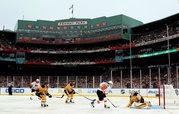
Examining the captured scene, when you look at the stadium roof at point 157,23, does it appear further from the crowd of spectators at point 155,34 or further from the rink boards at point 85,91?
the rink boards at point 85,91

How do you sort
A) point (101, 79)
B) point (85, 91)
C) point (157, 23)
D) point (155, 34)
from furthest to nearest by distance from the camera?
point (157, 23) < point (155, 34) < point (101, 79) < point (85, 91)

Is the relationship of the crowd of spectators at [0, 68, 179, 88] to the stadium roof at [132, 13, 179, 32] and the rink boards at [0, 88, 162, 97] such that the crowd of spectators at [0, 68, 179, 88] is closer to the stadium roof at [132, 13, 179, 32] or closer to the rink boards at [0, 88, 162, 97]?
the stadium roof at [132, 13, 179, 32]

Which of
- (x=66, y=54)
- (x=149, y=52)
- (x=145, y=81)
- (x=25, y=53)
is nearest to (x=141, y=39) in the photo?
(x=149, y=52)

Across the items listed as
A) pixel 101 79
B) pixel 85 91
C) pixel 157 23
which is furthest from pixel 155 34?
pixel 85 91

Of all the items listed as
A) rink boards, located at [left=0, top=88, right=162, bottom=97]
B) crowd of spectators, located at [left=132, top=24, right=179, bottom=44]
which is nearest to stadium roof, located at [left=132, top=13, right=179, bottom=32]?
crowd of spectators, located at [left=132, top=24, right=179, bottom=44]

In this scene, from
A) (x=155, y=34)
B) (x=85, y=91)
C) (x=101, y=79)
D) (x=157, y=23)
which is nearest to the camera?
(x=85, y=91)

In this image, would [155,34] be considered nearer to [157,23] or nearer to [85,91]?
[157,23]

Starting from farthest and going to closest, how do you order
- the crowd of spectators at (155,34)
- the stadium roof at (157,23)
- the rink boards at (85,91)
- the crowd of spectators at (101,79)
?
1. the stadium roof at (157,23)
2. the crowd of spectators at (155,34)
3. the crowd of spectators at (101,79)
4. the rink boards at (85,91)

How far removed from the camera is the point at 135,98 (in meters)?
21.1

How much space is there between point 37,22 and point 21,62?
1224 cm

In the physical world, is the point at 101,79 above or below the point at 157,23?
below

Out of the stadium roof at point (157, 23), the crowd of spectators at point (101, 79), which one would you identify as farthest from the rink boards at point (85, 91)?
the stadium roof at point (157, 23)

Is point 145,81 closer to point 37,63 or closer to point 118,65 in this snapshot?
point 118,65

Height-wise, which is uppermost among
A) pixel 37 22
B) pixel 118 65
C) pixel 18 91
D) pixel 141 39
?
pixel 37 22
